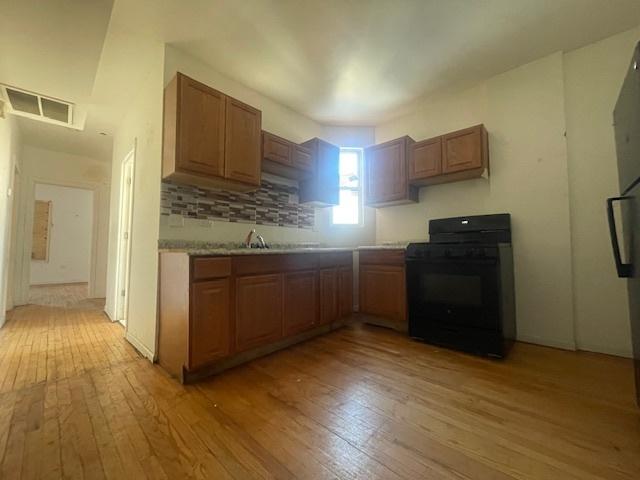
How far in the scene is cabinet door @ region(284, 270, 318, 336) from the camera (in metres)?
2.39

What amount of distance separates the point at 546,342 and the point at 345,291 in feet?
6.43

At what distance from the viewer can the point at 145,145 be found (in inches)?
101

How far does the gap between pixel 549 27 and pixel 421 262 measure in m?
2.22

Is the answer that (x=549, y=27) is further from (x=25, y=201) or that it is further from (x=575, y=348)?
(x=25, y=201)

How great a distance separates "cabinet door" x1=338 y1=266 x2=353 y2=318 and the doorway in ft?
21.3

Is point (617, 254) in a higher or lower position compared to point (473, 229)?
lower

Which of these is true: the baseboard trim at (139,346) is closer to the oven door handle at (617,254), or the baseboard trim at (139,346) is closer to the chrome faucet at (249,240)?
the chrome faucet at (249,240)

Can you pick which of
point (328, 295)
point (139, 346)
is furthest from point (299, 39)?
point (139, 346)

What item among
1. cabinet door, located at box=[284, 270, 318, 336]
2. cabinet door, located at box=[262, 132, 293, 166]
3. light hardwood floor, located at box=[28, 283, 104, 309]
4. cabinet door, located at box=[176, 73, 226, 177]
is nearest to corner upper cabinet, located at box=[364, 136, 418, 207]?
cabinet door, located at box=[262, 132, 293, 166]

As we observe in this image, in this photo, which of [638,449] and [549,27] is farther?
[549,27]

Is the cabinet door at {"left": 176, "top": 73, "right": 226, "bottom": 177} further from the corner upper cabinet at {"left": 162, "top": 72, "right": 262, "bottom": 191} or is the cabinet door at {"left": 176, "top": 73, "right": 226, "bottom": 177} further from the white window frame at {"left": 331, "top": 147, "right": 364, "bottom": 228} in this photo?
the white window frame at {"left": 331, "top": 147, "right": 364, "bottom": 228}

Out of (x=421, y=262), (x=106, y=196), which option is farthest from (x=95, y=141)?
(x=421, y=262)

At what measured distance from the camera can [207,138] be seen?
217 cm

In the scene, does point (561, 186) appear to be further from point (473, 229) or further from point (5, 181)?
point (5, 181)
